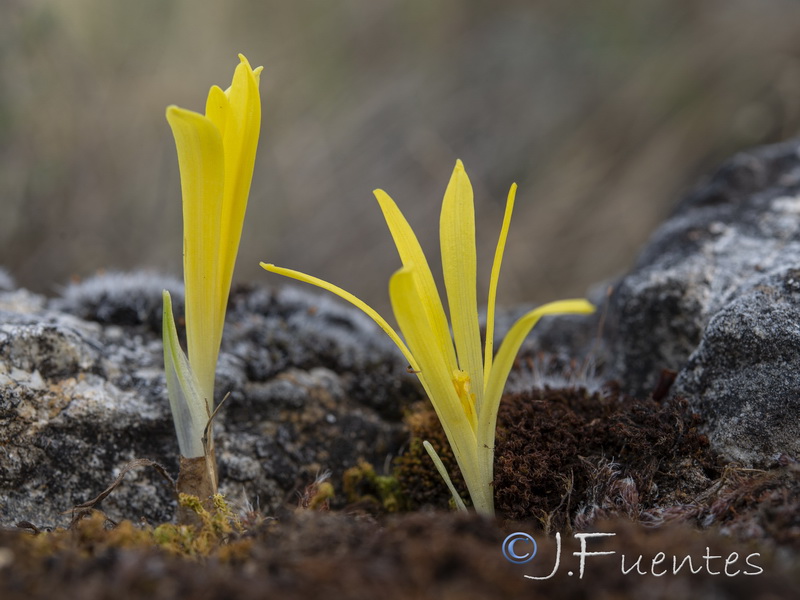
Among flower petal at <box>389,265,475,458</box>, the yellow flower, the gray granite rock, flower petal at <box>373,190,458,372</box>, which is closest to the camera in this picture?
flower petal at <box>389,265,475,458</box>

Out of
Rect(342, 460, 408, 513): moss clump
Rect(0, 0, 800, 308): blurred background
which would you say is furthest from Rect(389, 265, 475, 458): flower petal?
Rect(0, 0, 800, 308): blurred background

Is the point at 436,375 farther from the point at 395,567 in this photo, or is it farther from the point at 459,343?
the point at 395,567

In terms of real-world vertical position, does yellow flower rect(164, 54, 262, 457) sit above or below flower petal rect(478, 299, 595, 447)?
above

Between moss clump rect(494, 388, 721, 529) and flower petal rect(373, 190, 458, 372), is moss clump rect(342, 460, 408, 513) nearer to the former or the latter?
moss clump rect(494, 388, 721, 529)

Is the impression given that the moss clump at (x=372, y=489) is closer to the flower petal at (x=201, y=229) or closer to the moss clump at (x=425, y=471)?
the moss clump at (x=425, y=471)

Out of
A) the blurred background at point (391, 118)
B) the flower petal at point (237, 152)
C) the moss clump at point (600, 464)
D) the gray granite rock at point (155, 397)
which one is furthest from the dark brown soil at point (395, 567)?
the blurred background at point (391, 118)

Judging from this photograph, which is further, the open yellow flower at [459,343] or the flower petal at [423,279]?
the flower petal at [423,279]
